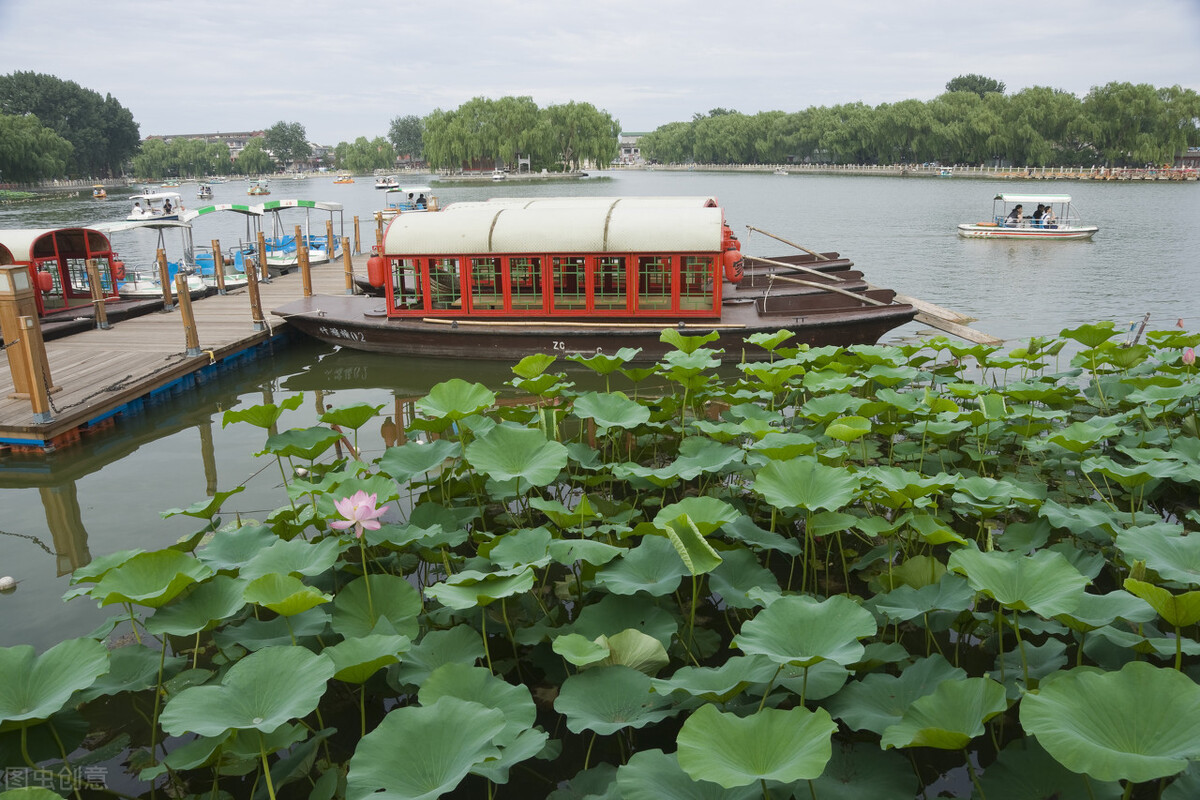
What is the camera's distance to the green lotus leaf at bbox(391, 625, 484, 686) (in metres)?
3.13

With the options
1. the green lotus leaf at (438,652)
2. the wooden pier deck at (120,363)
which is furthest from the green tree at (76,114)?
the green lotus leaf at (438,652)

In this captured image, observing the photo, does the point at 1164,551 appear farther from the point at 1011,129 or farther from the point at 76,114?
the point at 76,114

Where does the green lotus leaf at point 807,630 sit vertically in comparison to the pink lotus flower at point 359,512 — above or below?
below

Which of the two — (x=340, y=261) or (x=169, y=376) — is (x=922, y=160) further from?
(x=169, y=376)

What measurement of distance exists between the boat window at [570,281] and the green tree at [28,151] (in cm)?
6692

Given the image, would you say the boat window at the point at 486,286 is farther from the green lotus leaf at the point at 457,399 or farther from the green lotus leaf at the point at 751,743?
the green lotus leaf at the point at 751,743

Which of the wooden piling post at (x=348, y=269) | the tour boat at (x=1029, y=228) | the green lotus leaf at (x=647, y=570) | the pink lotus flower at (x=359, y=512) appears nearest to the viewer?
the green lotus leaf at (x=647, y=570)

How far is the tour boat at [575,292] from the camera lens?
12031 millimetres

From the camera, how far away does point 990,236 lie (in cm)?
2942

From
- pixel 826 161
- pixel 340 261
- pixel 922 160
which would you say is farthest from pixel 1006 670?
pixel 826 161

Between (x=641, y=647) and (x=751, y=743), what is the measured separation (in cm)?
80

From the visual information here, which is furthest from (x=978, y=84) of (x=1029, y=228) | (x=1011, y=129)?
(x=1029, y=228)

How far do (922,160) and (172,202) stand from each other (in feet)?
237

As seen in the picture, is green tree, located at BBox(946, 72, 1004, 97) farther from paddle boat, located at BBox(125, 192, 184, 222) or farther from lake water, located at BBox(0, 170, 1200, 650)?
paddle boat, located at BBox(125, 192, 184, 222)
